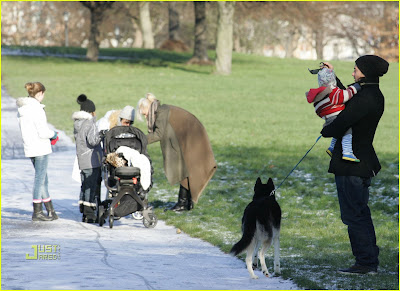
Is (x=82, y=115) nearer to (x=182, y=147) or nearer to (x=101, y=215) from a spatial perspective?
(x=101, y=215)

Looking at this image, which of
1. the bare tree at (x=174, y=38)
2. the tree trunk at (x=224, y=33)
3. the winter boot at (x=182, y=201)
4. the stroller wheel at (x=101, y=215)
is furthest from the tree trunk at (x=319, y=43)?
the stroller wheel at (x=101, y=215)

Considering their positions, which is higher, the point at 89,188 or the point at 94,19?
the point at 94,19

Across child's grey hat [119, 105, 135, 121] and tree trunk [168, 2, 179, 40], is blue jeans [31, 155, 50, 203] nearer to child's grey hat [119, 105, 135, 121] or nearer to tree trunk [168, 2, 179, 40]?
child's grey hat [119, 105, 135, 121]

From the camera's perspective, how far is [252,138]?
20672mm

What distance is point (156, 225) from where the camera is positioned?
9695 millimetres

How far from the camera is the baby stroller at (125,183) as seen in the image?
366 inches

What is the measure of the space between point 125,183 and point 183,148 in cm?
120

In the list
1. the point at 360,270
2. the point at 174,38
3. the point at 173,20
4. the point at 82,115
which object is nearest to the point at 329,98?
the point at 360,270

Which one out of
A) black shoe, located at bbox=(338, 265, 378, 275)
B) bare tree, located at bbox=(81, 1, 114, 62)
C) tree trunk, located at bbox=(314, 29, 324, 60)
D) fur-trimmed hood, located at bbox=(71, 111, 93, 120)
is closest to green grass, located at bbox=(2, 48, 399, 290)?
black shoe, located at bbox=(338, 265, 378, 275)

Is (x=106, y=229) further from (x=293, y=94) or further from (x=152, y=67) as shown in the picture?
(x=152, y=67)

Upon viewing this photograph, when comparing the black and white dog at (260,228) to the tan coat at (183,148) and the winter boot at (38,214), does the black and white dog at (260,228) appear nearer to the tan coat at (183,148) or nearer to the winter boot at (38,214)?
the tan coat at (183,148)

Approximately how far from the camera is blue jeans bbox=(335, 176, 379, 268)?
6789 millimetres

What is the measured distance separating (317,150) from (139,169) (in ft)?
31.7

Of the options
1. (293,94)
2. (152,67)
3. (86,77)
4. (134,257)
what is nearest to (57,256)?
(134,257)
